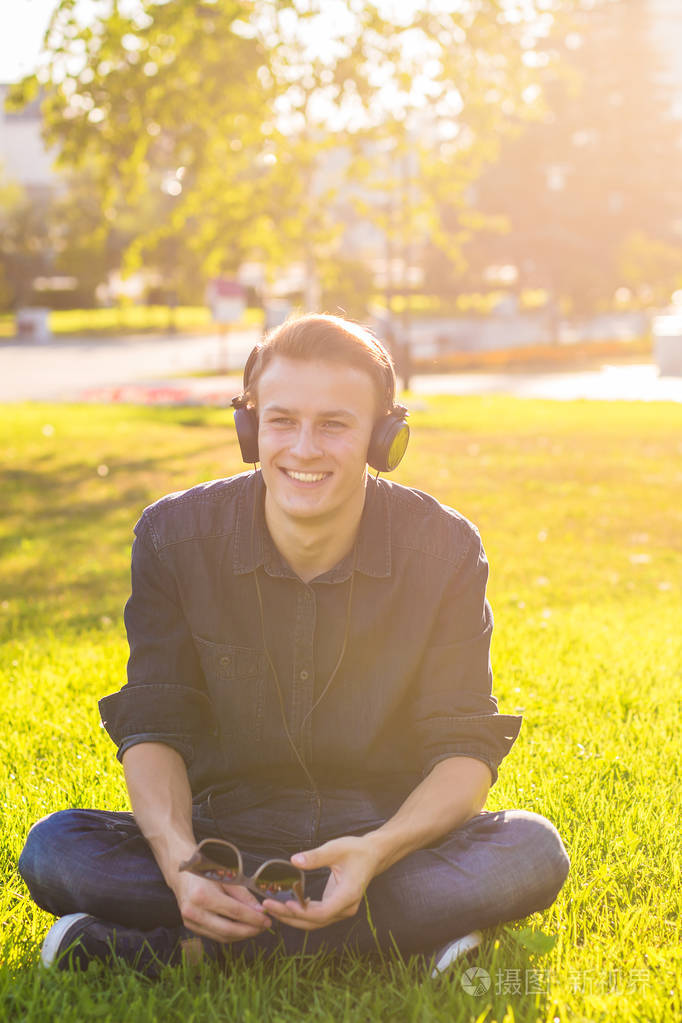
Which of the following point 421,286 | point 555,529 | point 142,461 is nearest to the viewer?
point 555,529

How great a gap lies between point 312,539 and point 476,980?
114 cm

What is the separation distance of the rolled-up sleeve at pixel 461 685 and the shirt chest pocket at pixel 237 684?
0.42 m

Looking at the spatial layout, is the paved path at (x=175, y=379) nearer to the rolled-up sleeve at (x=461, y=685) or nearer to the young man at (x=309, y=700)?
the young man at (x=309, y=700)

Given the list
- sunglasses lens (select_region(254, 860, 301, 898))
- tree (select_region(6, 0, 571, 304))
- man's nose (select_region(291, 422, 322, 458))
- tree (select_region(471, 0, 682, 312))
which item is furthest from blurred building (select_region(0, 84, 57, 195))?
sunglasses lens (select_region(254, 860, 301, 898))

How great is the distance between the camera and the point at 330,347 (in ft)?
9.94

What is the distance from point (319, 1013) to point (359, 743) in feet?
2.31

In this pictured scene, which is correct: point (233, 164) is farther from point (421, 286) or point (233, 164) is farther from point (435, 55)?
point (421, 286)

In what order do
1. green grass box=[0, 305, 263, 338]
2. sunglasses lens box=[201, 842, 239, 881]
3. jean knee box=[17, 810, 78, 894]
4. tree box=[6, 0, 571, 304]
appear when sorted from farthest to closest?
1. green grass box=[0, 305, 263, 338]
2. tree box=[6, 0, 571, 304]
3. jean knee box=[17, 810, 78, 894]
4. sunglasses lens box=[201, 842, 239, 881]

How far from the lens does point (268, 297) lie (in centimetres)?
5112

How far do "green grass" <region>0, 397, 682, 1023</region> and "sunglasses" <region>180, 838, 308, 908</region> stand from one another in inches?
9.3

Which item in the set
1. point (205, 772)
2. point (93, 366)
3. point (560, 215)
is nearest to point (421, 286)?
point (560, 215)

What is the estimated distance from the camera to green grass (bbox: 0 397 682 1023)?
284 centimetres

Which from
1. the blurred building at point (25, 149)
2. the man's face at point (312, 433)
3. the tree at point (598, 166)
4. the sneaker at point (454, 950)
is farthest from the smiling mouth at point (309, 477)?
the blurred building at point (25, 149)

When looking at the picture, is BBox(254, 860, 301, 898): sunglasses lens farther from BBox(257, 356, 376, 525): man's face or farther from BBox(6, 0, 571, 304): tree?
BBox(6, 0, 571, 304): tree
